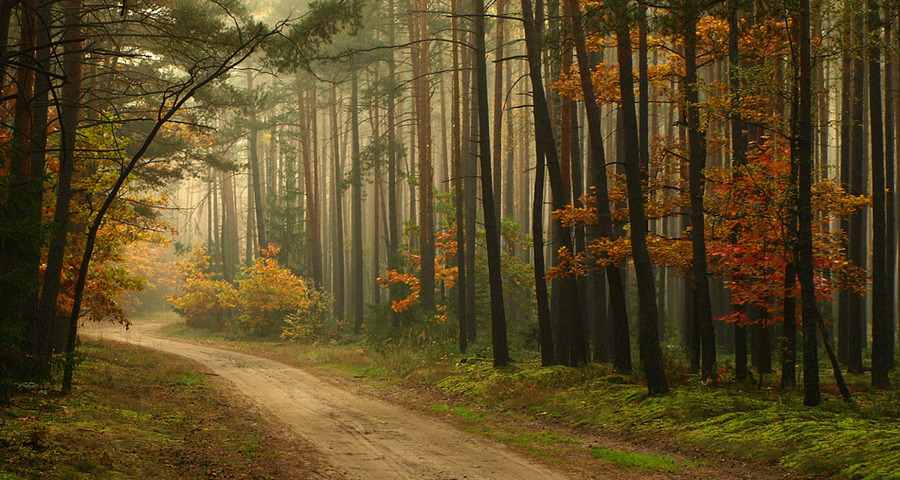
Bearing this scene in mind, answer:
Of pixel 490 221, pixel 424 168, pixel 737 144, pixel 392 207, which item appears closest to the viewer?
pixel 737 144

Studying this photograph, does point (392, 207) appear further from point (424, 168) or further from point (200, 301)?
point (200, 301)

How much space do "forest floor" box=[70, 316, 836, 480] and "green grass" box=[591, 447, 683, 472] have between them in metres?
0.01

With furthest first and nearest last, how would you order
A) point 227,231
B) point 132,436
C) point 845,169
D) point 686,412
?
point 227,231, point 845,169, point 686,412, point 132,436

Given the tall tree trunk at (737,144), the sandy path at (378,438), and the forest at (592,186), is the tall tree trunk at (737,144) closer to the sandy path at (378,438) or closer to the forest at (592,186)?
the forest at (592,186)

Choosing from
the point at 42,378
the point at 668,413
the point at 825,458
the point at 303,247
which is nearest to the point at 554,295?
the point at 668,413

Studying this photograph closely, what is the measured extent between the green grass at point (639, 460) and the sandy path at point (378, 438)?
3.32 feet

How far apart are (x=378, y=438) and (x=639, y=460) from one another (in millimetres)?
3707

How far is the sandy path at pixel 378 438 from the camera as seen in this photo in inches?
311

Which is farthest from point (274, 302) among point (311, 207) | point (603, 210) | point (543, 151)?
point (603, 210)

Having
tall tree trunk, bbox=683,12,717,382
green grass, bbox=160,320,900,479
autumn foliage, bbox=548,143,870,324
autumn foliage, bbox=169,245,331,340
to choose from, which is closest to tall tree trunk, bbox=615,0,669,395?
green grass, bbox=160,320,900,479

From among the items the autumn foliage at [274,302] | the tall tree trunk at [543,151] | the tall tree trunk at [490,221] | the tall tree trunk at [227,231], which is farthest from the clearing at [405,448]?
the tall tree trunk at [227,231]

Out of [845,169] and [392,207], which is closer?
[845,169]

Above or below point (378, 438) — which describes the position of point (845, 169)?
above

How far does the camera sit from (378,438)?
388 inches
